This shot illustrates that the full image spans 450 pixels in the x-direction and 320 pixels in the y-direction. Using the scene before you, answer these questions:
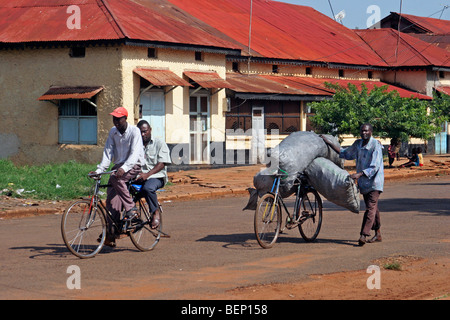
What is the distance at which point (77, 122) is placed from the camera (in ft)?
91.6

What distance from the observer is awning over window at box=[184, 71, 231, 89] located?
93.9ft

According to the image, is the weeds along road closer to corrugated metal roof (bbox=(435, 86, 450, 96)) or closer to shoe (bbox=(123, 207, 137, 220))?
shoe (bbox=(123, 207, 137, 220))

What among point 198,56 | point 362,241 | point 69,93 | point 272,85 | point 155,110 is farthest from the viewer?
point 272,85

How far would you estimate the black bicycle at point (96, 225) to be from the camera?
10.2m

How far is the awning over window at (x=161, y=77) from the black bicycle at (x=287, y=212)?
15.2m

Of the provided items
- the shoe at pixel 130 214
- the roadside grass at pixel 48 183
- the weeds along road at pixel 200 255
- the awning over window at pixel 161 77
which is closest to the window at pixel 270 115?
the awning over window at pixel 161 77

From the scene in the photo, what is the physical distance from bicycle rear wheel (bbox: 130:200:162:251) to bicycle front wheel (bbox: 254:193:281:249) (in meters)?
1.37

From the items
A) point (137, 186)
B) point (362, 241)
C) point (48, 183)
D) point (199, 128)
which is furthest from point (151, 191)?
point (199, 128)

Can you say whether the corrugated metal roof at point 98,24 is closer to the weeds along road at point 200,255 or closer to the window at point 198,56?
the window at point 198,56

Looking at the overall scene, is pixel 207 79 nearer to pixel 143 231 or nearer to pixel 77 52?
pixel 77 52

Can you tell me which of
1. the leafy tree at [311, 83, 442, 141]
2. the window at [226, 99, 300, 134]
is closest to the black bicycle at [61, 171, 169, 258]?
the leafy tree at [311, 83, 442, 141]

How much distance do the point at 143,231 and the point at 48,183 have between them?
353 inches

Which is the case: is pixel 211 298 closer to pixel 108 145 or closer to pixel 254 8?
pixel 108 145

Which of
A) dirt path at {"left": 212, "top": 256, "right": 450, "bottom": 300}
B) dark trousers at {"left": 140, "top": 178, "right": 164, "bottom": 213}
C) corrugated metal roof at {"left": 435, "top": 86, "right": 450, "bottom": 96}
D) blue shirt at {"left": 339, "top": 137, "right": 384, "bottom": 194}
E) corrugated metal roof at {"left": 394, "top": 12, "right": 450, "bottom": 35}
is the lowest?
dirt path at {"left": 212, "top": 256, "right": 450, "bottom": 300}
